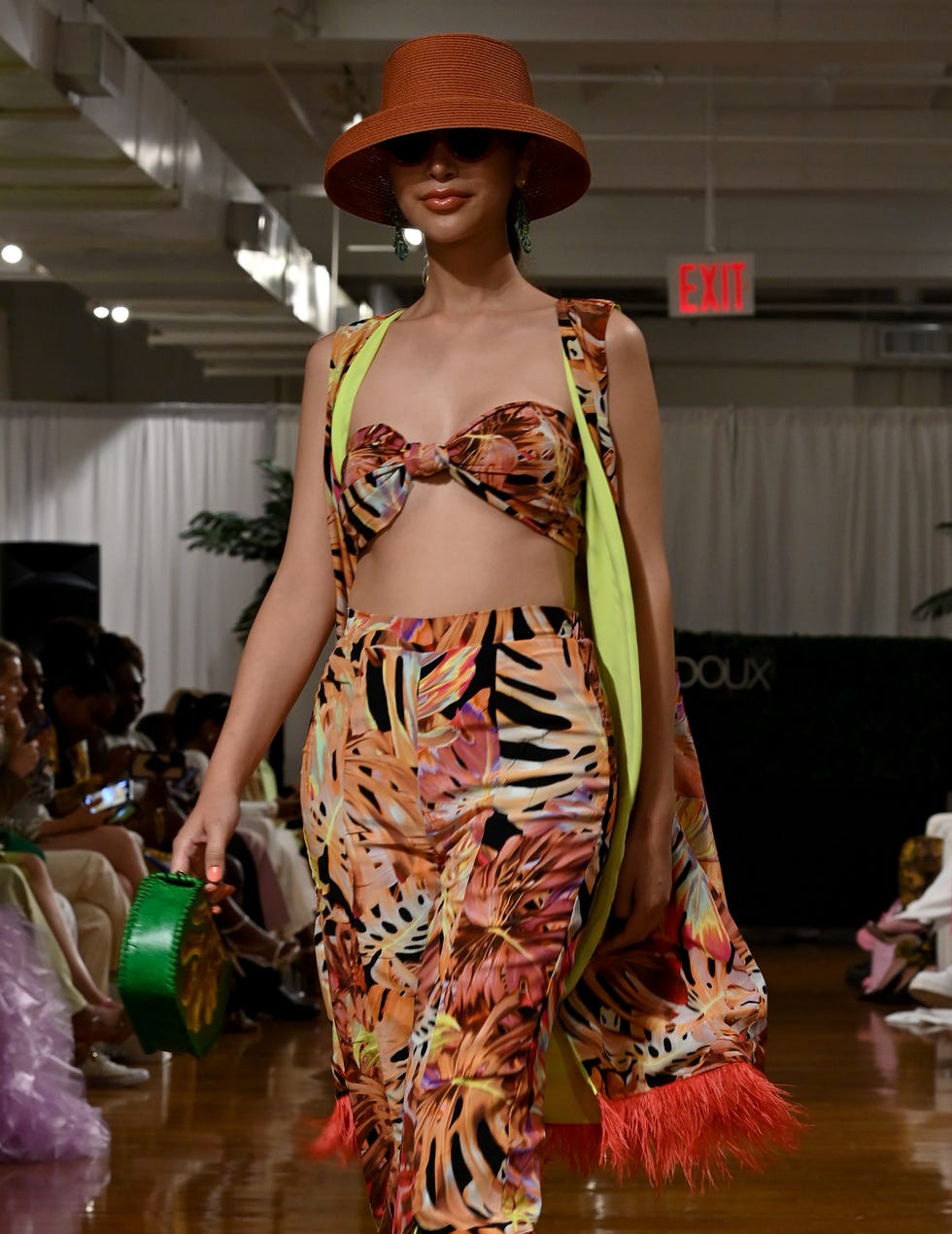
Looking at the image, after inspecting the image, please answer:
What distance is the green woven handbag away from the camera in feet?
5.77

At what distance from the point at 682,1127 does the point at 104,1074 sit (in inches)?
124

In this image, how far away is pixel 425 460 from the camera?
6.00 feet

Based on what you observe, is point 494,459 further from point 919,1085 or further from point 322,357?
point 919,1085

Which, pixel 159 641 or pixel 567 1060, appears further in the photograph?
pixel 159 641

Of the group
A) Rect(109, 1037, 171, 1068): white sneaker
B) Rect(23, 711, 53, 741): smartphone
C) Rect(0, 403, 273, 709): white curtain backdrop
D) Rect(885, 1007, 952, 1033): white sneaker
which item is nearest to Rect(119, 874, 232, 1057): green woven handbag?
Rect(23, 711, 53, 741): smartphone

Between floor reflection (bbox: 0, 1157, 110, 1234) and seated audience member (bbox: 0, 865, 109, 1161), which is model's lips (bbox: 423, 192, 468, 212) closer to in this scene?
floor reflection (bbox: 0, 1157, 110, 1234)

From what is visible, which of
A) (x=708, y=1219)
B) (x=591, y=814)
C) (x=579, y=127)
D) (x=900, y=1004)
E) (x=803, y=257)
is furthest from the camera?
(x=803, y=257)

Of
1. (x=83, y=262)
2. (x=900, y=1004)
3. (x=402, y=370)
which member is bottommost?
(x=900, y=1004)

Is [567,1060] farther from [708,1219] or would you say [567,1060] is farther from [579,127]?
[579,127]

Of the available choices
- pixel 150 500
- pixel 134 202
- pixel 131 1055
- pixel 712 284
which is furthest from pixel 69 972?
pixel 150 500

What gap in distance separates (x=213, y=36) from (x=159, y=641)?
5.11 meters

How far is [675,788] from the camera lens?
6.36 feet

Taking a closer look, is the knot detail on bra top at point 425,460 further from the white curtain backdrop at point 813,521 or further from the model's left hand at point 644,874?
the white curtain backdrop at point 813,521

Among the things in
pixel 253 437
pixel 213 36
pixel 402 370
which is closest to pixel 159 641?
pixel 253 437
